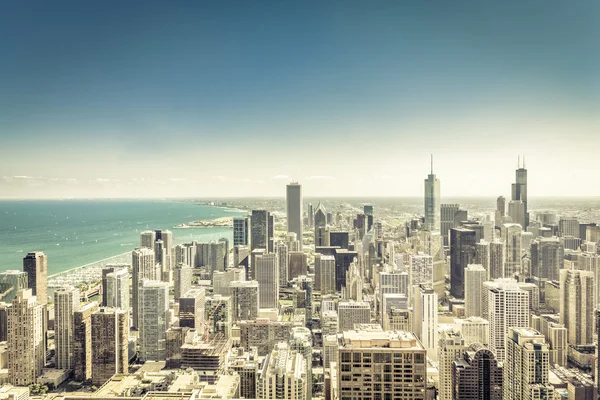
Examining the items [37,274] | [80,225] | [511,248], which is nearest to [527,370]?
[511,248]

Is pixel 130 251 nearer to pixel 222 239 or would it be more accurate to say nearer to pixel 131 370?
pixel 222 239

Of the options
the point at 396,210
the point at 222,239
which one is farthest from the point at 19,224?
the point at 396,210

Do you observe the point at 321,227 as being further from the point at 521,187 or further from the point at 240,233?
the point at 521,187

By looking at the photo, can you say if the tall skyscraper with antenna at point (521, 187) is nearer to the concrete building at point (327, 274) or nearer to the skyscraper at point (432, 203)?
the skyscraper at point (432, 203)

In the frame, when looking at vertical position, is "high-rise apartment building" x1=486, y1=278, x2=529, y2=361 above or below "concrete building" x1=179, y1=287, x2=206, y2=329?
above

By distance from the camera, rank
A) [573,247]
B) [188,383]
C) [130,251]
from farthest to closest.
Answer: [130,251] → [573,247] → [188,383]

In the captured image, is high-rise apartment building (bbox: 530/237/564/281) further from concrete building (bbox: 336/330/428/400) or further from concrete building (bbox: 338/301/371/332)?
concrete building (bbox: 336/330/428/400)

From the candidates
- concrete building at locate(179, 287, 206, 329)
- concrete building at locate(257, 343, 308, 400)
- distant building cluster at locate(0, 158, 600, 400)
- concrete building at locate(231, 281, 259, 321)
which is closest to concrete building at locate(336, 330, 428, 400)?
distant building cluster at locate(0, 158, 600, 400)
